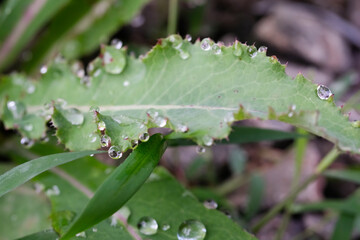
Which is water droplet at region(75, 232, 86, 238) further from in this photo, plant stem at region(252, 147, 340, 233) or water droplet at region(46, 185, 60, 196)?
plant stem at region(252, 147, 340, 233)

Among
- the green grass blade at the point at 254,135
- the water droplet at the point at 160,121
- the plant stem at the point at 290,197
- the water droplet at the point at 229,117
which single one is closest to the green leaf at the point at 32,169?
the water droplet at the point at 160,121

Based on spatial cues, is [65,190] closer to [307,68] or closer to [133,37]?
[133,37]

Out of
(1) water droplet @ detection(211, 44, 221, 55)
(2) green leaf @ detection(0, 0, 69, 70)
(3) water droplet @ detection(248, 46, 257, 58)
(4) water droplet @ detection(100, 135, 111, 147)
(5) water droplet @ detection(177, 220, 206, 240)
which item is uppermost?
(2) green leaf @ detection(0, 0, 69, 70)

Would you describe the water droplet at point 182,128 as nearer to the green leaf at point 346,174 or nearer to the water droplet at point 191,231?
the water droplet at point 191,231

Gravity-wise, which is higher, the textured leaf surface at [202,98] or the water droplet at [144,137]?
the textured leaf surface at [202,98]

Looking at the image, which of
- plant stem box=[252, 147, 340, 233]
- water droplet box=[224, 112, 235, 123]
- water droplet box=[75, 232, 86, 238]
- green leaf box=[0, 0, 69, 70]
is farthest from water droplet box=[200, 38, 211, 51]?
green leaf box=[0, 0, 69, 70]

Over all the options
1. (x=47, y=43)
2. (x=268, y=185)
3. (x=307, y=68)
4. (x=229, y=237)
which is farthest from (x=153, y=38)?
(x=229, y=237)
